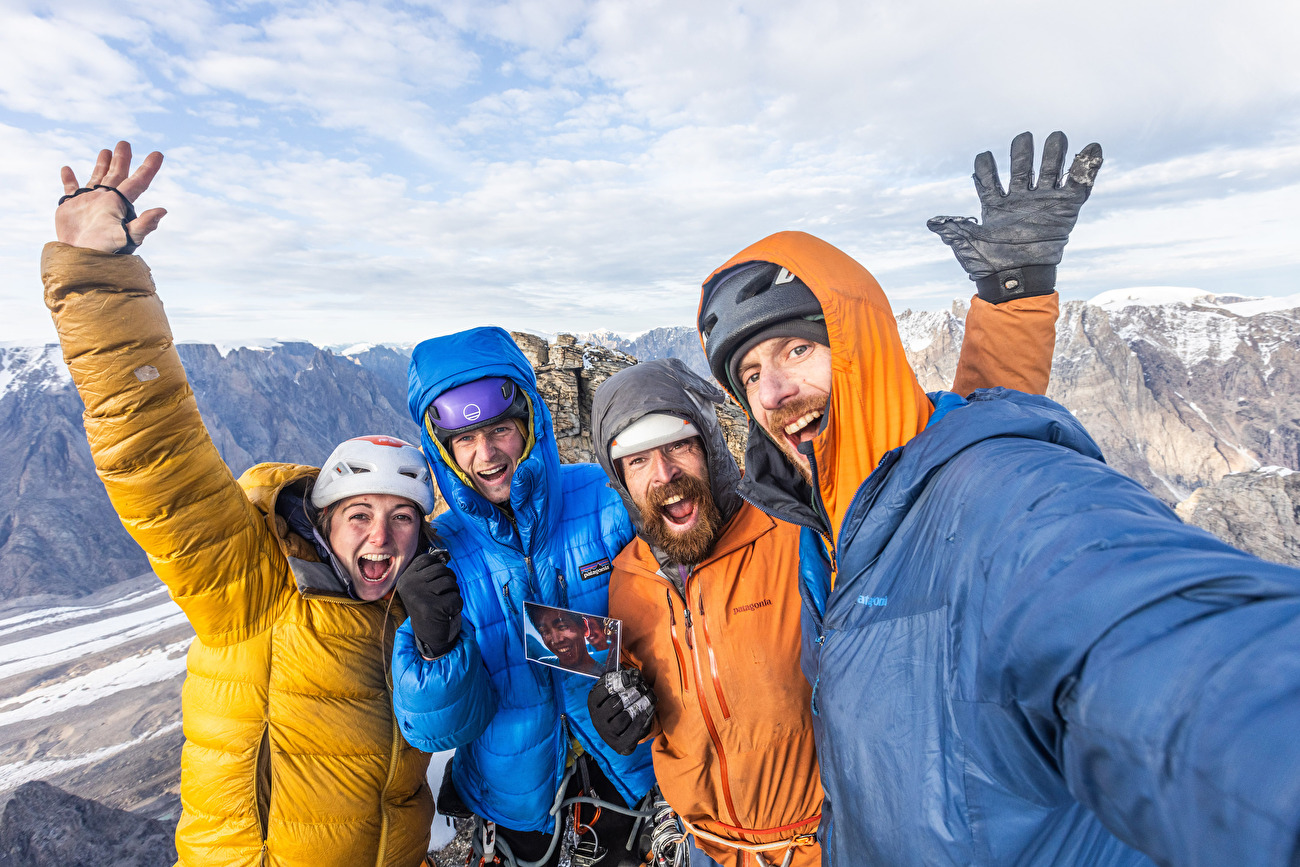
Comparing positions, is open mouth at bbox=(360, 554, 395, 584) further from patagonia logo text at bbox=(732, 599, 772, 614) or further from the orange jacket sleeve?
the orange jacket sleeve

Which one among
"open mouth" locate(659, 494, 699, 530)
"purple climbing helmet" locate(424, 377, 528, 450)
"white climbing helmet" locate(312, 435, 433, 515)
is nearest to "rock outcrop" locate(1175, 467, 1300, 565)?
"open mouth" locate(659, 494, 699, 530)

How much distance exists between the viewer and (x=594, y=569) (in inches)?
167

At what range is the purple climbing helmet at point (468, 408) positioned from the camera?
442 cm

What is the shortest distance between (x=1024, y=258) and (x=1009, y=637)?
306cm

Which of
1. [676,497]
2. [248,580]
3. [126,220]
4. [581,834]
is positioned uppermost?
[126,220]

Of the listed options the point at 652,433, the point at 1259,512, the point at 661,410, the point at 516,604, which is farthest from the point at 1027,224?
the point at 1259,512

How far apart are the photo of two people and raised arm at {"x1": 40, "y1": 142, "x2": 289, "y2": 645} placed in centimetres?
206

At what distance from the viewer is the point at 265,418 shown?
158m

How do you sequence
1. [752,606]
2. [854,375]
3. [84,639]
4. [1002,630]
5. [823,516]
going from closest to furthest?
[1002,630] → [854,375] → [823,516] → [752,606] → [84,639]

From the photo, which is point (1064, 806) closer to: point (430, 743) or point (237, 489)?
point (430, 743)

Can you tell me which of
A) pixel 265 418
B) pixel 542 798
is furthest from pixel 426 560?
pixel 265 418

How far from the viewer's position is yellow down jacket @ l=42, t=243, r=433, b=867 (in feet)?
10.7

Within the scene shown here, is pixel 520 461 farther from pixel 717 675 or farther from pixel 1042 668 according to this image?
pixel 1042 668

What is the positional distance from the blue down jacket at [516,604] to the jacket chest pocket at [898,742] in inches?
93.7
